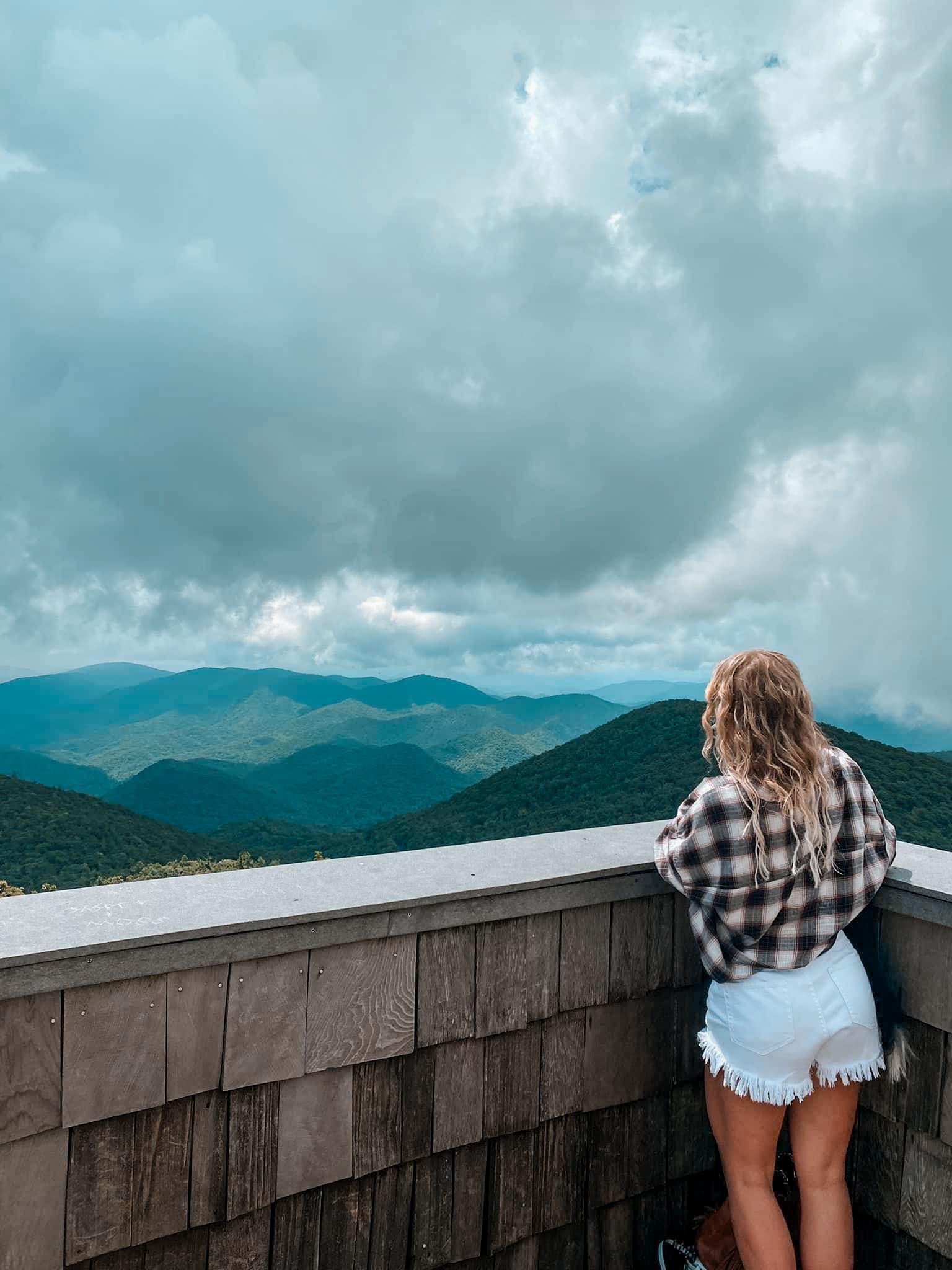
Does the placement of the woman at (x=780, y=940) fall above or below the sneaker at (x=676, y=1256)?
above

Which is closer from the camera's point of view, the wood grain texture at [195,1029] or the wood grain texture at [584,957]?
the wood grain texture at [195,1029]

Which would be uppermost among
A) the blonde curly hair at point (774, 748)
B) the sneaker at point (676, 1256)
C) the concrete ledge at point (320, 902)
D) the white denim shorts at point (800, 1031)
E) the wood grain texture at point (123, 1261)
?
the blonde curly hair at point (774, 748)

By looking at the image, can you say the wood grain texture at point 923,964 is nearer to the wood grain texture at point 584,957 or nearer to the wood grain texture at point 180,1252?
the wood grain texture at point 584,957

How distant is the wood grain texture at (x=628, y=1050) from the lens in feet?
5.20

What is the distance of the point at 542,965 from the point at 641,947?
24cm

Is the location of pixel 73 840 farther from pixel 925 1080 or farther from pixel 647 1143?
pixel 925 1080

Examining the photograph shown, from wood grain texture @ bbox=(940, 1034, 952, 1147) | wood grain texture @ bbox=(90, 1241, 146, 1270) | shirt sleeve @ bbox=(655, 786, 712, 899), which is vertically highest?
shirt sleeve @ bbox=(655, 786, 712, 899)

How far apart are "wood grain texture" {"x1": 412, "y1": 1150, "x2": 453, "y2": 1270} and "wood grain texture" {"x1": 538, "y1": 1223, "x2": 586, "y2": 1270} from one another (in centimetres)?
22

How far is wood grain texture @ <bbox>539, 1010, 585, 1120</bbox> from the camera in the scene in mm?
1533

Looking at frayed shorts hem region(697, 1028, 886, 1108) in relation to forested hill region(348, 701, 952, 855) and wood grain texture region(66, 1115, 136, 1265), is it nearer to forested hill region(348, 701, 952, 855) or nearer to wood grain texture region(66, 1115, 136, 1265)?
wood grain texture region(66, 1115, 136, 1265)

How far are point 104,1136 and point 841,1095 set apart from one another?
3.95 ft

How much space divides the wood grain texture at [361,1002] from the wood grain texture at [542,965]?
229 millimetres

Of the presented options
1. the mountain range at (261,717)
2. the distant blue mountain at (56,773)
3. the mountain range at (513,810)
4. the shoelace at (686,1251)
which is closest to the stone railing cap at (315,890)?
the shoelace at (686,1251)

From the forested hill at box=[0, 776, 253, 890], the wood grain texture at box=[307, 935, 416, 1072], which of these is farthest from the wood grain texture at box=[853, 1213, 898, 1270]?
the forested hill at box=[0, 776, 253, 890]
